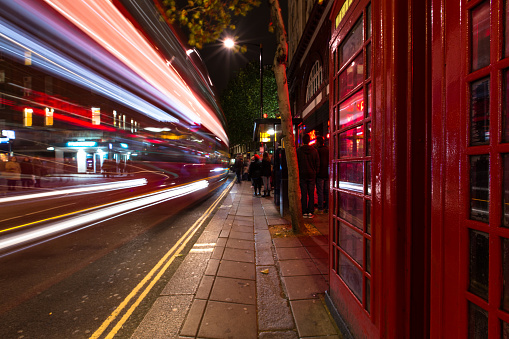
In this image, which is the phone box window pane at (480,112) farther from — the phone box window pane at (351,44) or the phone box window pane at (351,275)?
the phone box window pane at (351,275)

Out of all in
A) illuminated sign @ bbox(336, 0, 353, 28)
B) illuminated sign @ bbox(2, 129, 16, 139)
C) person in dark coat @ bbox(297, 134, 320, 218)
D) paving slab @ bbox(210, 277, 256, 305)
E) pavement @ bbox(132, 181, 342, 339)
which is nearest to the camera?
illuminated sign @ bbox(336, 0, 353, 28)

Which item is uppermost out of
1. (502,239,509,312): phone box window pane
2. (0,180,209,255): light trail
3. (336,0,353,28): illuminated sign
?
(336,0,353,28): illuminated sign

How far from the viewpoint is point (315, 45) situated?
1539 cm

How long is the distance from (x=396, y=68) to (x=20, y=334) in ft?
12.3

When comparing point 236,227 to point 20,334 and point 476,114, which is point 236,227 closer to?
point 20,334

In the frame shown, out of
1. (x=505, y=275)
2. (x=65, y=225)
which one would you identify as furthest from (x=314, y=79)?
(x=505, y=275)

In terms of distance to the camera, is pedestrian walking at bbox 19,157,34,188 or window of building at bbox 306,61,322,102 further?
window of building at bbox 306,61,322,102

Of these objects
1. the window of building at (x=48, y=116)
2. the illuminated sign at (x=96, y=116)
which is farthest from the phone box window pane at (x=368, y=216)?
the illuminated sign at (x=96, y=116)

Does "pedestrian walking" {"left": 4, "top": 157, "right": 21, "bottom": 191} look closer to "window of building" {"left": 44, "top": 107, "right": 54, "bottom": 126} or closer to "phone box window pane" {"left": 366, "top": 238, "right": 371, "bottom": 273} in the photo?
"window of building" {"left": 44, "top": 107, "right": 54, "bottom": 126}

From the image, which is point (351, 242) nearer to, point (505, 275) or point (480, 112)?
point (505, 275)

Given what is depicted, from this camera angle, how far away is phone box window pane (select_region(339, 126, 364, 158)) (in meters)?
2.11

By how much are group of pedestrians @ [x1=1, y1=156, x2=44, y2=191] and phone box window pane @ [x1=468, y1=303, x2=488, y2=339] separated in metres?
16.1

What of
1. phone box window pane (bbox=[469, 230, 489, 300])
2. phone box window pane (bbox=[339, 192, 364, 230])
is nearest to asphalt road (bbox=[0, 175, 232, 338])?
phone box window pane (bbox=[339, 192, 364, 230])

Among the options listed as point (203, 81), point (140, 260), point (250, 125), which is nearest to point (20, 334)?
point (140, 260)
